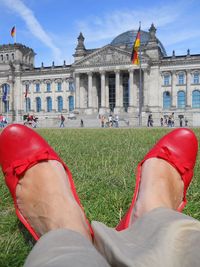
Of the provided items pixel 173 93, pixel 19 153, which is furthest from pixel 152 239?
pixel 173 93

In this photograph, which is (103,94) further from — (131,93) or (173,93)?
(173,93)

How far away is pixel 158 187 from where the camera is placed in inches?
73.5

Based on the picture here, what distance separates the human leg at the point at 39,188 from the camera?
1.50m

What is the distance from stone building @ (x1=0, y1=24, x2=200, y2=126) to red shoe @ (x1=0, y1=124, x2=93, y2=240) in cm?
4042

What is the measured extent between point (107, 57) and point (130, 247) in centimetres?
4946

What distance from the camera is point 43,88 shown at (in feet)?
185

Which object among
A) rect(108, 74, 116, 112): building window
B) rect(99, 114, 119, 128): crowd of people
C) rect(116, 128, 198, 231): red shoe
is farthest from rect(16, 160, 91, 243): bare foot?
rect(108, 74, 116, 112): building window

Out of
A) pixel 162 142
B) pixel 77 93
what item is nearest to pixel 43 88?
pixel 77 93

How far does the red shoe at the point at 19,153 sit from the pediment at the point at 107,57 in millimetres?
46733

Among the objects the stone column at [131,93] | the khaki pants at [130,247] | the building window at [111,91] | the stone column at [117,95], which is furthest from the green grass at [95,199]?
the building window at [111,91]

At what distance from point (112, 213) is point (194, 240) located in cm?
112

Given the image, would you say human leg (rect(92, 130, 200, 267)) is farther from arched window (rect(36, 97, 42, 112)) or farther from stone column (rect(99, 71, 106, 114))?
arched window (rect(36, 97, 42, 112))

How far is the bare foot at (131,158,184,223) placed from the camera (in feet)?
5.56

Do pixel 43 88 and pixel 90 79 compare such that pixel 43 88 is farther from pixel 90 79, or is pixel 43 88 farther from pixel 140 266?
pixel 140 266
